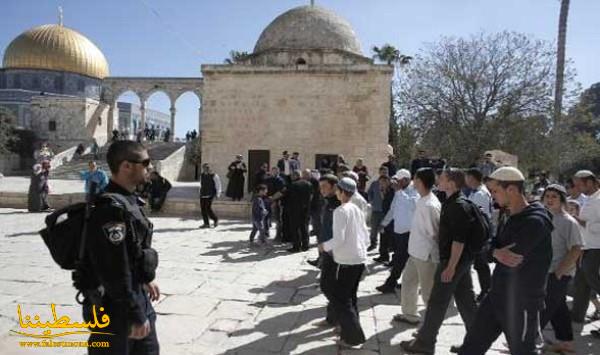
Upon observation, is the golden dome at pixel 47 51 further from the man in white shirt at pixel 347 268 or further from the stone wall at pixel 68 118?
the man in white shirt at pixel 347 268

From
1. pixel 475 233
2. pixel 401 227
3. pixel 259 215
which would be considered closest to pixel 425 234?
pixel 475 233

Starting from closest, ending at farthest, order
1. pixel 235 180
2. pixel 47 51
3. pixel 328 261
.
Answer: pixel 328 261 < pixel 235 180 < pixel 47 51

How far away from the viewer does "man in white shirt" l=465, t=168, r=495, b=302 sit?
4.75 metres

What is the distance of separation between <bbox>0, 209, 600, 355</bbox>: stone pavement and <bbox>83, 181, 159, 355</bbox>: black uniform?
5.23 ft

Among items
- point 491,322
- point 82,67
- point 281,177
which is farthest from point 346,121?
point 82,67

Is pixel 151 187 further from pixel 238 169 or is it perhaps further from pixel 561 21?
pixel 561 21

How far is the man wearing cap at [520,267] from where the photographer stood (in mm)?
2598

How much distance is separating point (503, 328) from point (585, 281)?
2279 mm

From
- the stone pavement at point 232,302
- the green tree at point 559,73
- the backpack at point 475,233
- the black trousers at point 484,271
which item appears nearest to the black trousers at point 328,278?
the stone pavement at point 232,302

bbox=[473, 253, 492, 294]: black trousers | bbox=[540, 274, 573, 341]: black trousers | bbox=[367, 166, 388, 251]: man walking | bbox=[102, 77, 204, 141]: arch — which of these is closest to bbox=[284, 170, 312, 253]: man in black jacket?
bbox=[367, 166, 388, 251]: man walking

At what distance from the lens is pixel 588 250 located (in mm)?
4156

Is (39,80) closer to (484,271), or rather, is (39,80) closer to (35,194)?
(35,194)

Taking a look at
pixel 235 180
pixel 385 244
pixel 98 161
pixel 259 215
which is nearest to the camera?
pixel 385 244

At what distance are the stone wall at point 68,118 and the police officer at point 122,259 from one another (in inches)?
1397
